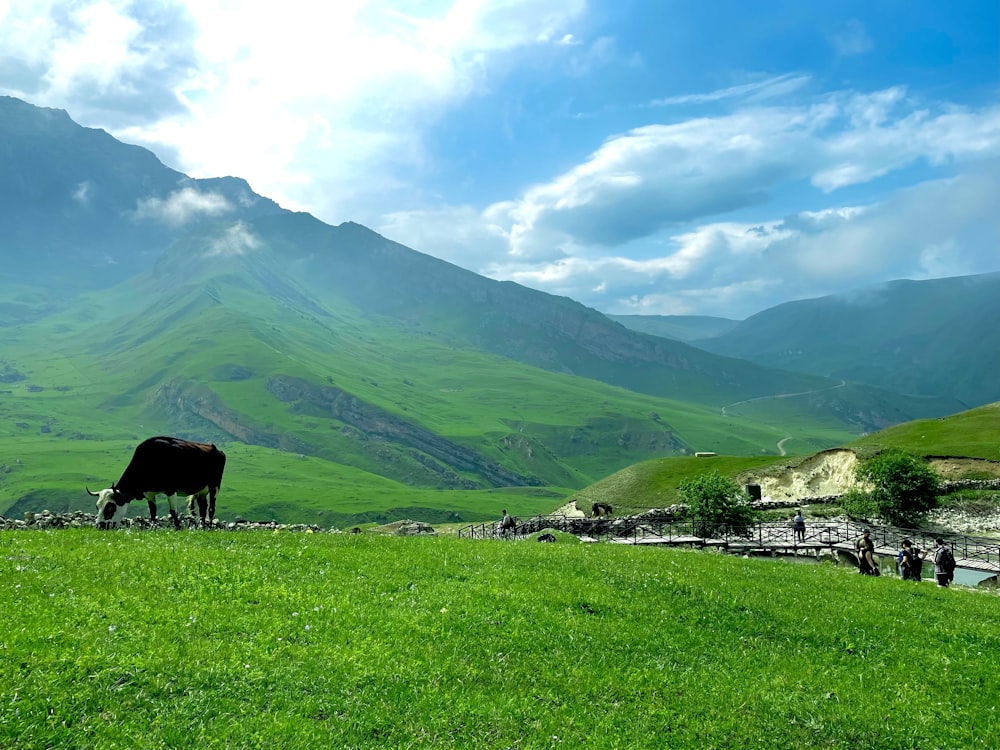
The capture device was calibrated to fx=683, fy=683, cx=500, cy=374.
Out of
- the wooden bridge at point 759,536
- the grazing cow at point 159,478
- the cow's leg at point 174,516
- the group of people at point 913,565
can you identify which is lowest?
the wooden bridge at point 759,536

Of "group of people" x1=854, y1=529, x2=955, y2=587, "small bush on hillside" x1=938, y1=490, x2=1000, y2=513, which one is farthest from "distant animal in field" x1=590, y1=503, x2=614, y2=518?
"group of people" x1=854, y1=529, x2=955, y2=587

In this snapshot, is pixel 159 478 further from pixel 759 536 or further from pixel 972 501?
pixel 972 501

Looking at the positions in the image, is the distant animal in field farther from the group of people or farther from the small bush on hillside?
the group of people

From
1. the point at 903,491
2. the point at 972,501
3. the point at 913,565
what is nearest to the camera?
the point at 913,565

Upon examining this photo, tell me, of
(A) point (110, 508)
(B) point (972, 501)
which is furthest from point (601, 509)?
(A) point (110, 508)

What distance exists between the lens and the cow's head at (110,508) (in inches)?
A: 1067

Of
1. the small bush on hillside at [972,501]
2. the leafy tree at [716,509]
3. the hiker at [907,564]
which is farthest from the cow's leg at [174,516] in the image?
the small bush on hillside at [972,501]

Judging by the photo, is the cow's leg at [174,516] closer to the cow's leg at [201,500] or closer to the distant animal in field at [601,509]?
the cow's leg at [201,500]

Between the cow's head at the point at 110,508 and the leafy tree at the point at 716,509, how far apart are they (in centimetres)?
4753

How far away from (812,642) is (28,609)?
20217 mm

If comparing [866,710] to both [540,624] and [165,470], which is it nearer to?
[540,624]

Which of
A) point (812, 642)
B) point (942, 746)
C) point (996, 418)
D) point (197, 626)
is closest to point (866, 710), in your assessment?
point (942, 746)

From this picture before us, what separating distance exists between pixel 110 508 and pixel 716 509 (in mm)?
49537

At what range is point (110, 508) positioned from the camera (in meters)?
27.4
